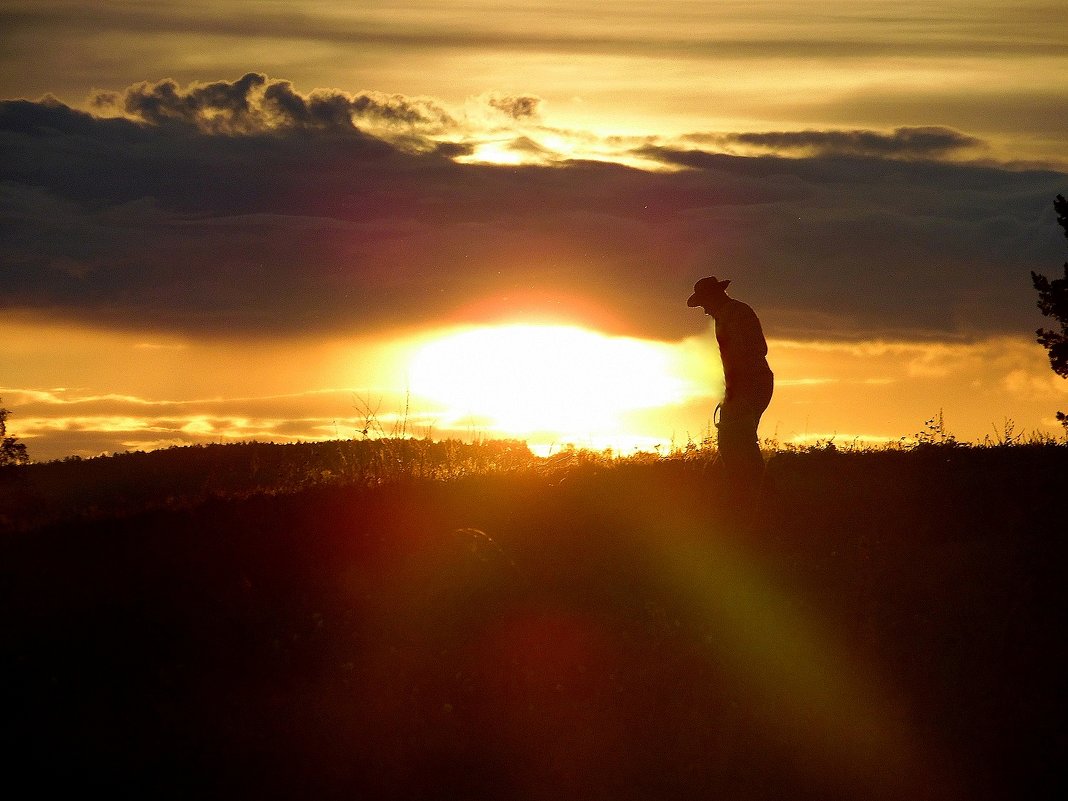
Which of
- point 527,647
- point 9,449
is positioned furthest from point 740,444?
point 9,449

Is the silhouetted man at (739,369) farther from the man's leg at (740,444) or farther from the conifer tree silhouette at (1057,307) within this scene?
the conifer tree silhouette at (1057,307)

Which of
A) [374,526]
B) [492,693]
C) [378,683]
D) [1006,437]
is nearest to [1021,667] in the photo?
[492,693]

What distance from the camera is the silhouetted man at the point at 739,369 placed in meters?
15.2

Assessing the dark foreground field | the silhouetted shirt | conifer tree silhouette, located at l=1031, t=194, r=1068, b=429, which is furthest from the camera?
conifer tree silhouette, located at l=1031, t=194, r=1068, b=429

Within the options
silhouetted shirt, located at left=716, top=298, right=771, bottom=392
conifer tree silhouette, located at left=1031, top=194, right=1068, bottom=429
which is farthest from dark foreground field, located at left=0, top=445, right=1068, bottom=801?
conifer tree silhouette, located at left=1031, top=194, right=1068, bottom=429

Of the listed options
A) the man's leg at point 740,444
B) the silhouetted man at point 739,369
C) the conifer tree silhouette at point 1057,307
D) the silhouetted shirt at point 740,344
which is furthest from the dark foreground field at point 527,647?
the conifer tree silhouette at point 1057,307

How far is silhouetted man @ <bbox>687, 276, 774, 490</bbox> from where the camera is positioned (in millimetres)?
15180

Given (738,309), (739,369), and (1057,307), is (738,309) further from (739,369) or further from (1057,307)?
(1057,307)

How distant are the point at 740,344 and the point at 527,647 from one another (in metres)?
5.58

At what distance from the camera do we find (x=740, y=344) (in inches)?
598

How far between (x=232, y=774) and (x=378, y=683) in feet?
6.43

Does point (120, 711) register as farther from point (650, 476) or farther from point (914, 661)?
point (650, 476)

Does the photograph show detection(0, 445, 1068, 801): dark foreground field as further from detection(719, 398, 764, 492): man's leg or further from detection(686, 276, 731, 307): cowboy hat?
detection(686, 276, 731, 307): cowboy hat

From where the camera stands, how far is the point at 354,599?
12.3m
